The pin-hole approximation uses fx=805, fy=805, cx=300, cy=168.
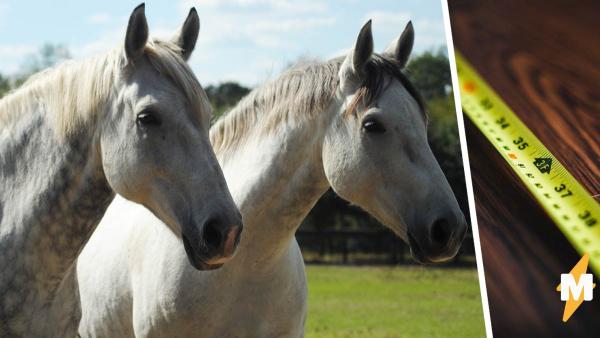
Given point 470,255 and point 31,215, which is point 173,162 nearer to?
point 31,215

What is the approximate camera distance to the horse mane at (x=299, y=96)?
11.4ft

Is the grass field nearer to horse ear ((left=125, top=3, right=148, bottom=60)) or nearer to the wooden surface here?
the wooden surface

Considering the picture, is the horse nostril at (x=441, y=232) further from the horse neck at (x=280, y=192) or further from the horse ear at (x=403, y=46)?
the horse ear at (x=403, y=46)

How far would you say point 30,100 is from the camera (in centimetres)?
290

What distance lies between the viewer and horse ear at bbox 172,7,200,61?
2.97m

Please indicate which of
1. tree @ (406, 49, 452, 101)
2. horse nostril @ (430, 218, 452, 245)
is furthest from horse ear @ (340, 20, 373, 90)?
tree @ (406, 49, 452, 101)

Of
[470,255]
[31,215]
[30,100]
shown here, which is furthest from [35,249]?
[470,255]

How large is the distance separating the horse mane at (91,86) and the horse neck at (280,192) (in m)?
0.90

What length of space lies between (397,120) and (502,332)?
196 cm

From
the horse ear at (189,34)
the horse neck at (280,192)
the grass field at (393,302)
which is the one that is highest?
the horse ear at (189,34)

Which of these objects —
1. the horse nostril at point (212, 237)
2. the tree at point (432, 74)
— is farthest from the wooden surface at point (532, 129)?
the tree at point (432, 74)

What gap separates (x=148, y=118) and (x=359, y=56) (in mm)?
1161

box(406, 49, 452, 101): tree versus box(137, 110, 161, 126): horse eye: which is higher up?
box(137, 110, 161, 126): horse eye

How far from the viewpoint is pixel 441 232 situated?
323 cm
